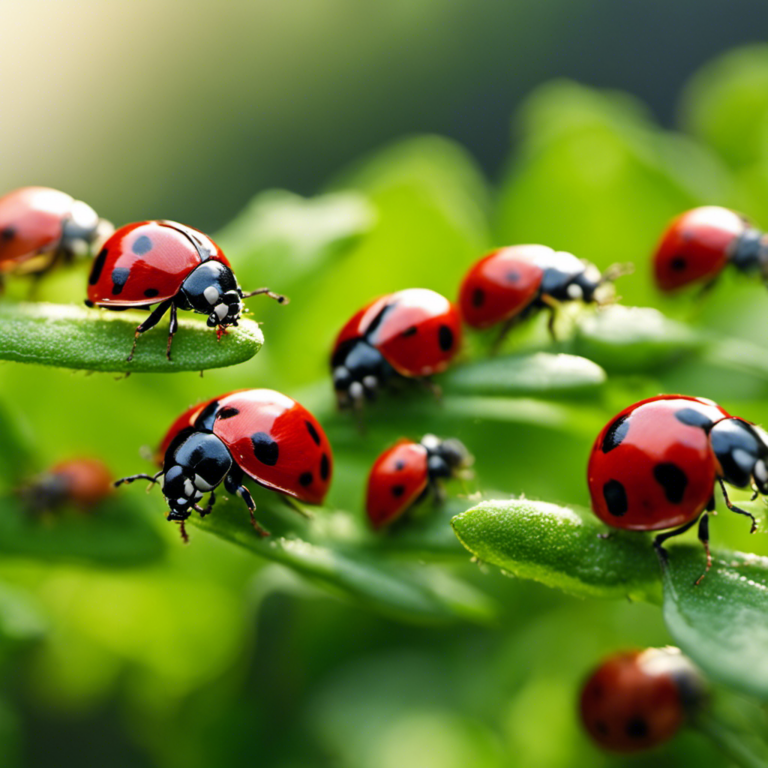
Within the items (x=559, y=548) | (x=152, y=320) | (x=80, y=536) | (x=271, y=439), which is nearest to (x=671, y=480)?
(x=559, y=548)

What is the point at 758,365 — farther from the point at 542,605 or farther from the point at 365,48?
the point at 365,48

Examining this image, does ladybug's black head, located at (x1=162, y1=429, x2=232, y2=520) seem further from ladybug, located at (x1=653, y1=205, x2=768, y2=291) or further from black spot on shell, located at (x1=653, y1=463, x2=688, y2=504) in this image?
ladybug, located at (x1=653, y1=205, x2=768, y2=291)

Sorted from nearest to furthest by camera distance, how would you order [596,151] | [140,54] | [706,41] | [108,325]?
[108,325]
[596,151]
[706,41]
[140,54]

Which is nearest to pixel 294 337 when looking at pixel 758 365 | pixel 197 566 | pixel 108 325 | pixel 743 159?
pixel 197 566

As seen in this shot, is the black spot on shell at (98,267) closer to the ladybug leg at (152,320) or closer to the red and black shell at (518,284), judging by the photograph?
the ladybug leg at (152,320)

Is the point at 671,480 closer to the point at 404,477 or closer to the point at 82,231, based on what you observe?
the point at 404,477

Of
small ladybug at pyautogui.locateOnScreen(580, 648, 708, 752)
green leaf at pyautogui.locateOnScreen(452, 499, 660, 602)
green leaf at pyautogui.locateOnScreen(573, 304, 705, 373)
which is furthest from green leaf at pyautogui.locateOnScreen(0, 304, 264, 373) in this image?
small ladybug at pyautogui.locateOnScreen(580, 648, 708, 752)
